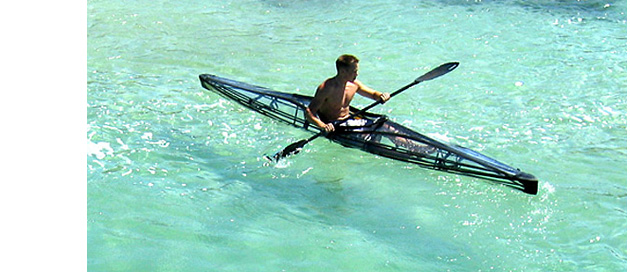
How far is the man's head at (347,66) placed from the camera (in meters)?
5.80

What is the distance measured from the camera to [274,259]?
461 cm

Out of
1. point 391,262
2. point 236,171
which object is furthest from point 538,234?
point 236,171

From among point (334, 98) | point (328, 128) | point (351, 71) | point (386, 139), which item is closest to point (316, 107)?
point (334, 98)

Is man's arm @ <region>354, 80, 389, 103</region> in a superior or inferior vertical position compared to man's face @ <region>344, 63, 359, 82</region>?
inferior

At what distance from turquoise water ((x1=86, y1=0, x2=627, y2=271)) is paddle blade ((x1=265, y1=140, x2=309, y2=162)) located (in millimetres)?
127

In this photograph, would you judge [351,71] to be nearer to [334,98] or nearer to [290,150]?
[334,98]

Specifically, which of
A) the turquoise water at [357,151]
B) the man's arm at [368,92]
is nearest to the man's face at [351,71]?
the man's arm at [368,92]

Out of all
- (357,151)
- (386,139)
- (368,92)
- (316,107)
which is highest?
(368,92)

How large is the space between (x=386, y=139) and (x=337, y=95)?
58cm

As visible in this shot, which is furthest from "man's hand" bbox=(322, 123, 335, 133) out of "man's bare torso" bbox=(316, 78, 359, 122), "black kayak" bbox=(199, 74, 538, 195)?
"man's bare torso" bbox=(316, 78, 359, 122)

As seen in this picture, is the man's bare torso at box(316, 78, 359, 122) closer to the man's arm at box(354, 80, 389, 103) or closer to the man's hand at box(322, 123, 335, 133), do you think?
the man's arm at box(354, 80, 389, 103)

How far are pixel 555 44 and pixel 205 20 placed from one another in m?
5.38

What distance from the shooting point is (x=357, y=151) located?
6477 millimetres

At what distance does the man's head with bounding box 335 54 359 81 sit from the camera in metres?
5.80
